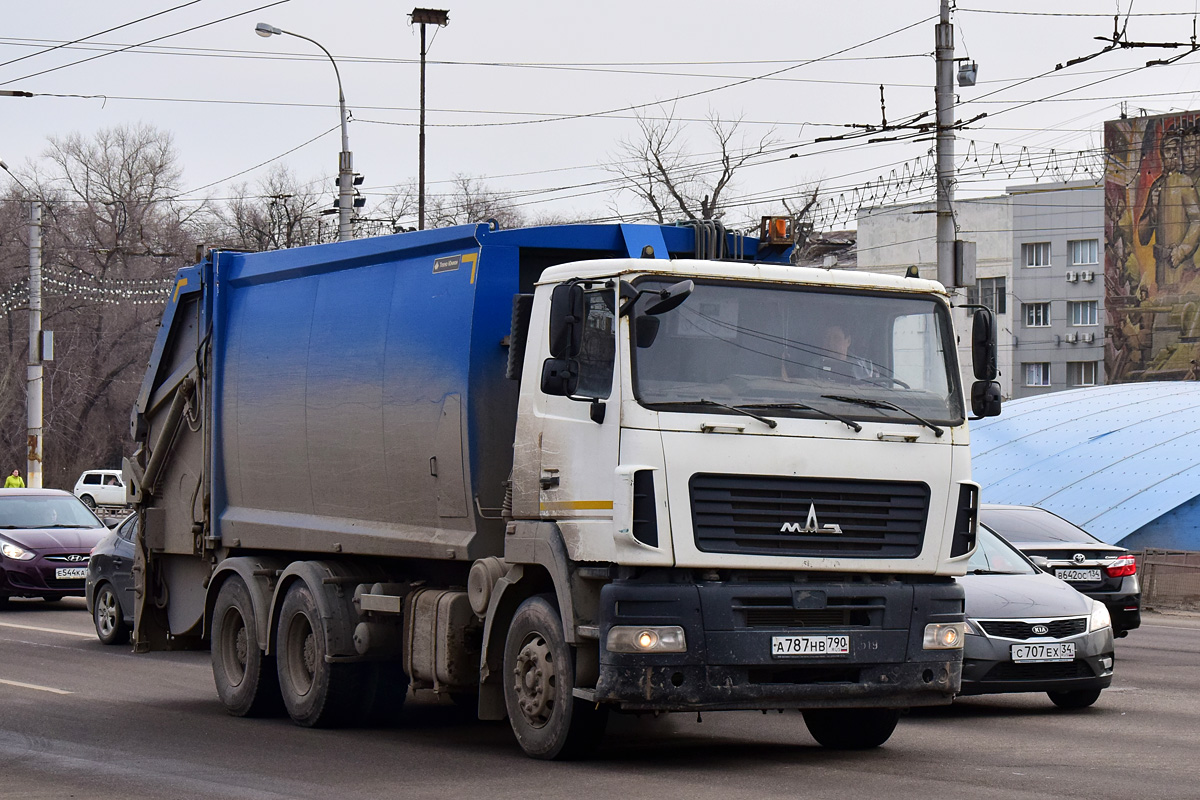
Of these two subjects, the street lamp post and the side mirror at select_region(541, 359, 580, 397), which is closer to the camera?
the side mirror at select_region(541, 359, 580, 397)

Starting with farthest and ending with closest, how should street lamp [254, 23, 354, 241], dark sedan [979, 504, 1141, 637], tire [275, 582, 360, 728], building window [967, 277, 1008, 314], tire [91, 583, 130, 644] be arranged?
building window [967, 277, 1008, 314], street lamp [254, 23, 354, 241], tire [91, 583, 130, 644], dark sedan [979, 504, 1141, 637], tire [275, 582, 360, 728]

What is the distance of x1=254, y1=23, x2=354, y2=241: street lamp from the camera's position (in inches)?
1249

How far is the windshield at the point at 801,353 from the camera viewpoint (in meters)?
8.91

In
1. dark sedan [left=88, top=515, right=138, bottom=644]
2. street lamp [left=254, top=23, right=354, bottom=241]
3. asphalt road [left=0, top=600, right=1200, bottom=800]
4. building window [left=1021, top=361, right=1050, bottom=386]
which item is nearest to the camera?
asphalt road [left=0, top=600, right=1200, bottom=800]

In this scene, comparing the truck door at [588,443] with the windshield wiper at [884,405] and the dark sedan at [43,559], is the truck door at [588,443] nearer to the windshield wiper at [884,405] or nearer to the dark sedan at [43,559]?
the windshield wiper at [884,405]

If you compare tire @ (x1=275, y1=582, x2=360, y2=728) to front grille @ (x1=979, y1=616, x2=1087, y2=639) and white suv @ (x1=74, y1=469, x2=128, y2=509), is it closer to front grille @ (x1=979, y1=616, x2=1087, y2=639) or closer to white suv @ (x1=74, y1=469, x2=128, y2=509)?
front grille @ (x1=979, y1=616, x2=1087, y2=639)

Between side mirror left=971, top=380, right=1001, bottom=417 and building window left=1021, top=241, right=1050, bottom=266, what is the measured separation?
3073 inches

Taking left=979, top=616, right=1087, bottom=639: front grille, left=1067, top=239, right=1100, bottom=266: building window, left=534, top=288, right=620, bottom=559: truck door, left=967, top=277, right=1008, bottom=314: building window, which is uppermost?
left=1067, top=239, right=1100, bottom=266: building window

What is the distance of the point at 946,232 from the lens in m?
24.3

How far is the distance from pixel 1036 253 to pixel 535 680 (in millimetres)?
79917

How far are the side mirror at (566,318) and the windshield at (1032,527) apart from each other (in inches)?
382

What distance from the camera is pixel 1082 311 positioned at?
84125 millimetres

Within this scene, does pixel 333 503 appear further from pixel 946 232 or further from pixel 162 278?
pixel 162 278

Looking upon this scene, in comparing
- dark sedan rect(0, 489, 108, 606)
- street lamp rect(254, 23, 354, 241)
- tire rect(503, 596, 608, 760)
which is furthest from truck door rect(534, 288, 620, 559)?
street lamp rect(254, 23, 354, 241)
